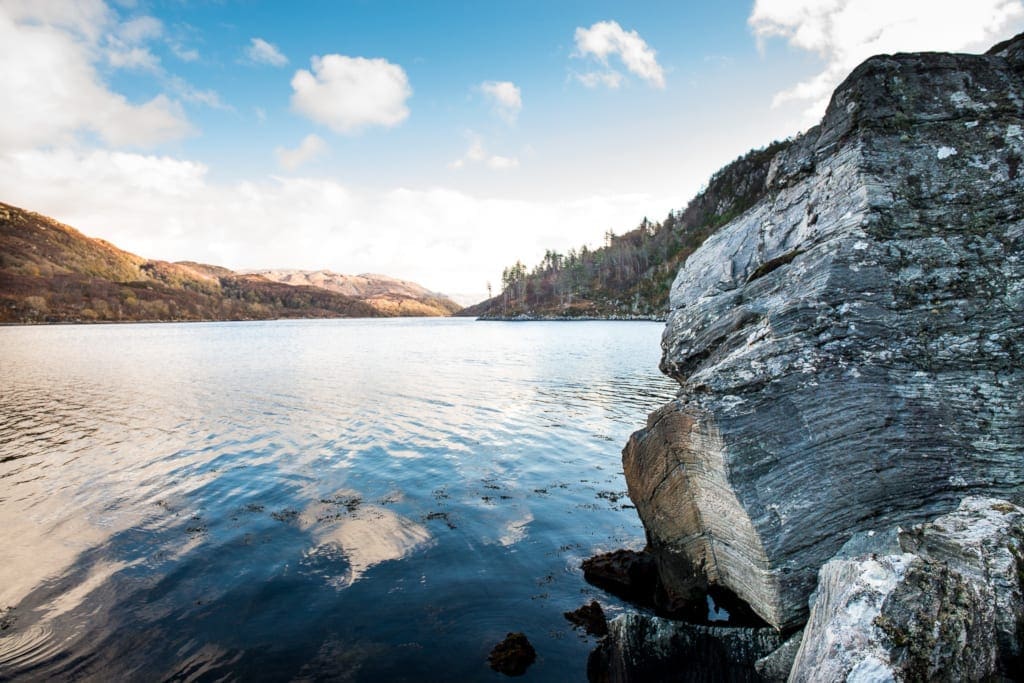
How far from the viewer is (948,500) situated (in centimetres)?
761

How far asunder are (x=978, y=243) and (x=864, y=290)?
2.42m

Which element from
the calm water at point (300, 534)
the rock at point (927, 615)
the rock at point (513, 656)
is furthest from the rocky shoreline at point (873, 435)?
the calm water at point (300, 534)

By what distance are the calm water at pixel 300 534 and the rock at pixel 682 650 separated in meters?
1.39

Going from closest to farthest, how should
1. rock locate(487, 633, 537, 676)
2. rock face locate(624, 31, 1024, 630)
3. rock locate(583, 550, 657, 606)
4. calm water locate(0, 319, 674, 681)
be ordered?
1. rock face locate(624, 31, 1024, 630)
2. rock locate(487, 633, 537, 676)
3. calm water locate(0, 319, 674, 681)
4. rock locate(583, 550, 657, 606)

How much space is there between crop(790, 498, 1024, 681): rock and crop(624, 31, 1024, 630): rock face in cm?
154

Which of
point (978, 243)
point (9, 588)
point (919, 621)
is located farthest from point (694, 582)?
point (9, 588)

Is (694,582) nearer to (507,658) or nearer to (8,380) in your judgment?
(507,658)

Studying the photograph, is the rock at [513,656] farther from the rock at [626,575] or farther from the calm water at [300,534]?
the rock at [626,575]

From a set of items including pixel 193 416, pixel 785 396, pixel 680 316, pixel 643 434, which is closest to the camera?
pixel 785 396

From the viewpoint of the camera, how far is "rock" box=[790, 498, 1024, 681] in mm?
4852

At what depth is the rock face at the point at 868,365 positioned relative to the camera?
7.69m

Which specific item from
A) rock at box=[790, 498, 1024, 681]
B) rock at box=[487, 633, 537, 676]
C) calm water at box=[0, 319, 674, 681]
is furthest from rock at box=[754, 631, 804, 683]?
rock at box=[487, 633, 537, 676]

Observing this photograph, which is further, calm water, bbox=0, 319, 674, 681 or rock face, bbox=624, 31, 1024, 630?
calm water, bbox=0, 319, 674, 681

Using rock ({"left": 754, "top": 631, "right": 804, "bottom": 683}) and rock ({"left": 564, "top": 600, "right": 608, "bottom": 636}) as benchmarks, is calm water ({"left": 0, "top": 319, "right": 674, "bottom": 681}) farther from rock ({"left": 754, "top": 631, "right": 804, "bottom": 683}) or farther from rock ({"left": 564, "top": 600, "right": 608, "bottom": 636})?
rock ({"left": 754, "top": 631, "right": 804, "bottom": 683})
